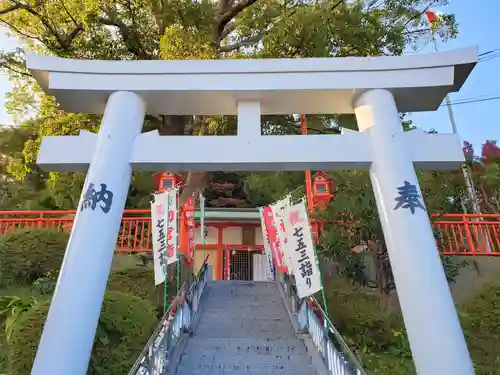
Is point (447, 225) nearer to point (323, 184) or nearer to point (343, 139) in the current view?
point (323, 184)

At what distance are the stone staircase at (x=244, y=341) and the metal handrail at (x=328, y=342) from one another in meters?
0.32

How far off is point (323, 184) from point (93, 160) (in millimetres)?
9110

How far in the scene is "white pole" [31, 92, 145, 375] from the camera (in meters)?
3.30

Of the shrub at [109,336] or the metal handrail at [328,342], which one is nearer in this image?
the metal handrail at [328,342]

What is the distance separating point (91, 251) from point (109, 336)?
222cm

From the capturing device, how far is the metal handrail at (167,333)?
4.54 metres

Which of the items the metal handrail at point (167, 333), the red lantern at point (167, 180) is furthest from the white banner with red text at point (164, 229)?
the red lantern at point (167, 180)

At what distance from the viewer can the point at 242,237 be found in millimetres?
17875

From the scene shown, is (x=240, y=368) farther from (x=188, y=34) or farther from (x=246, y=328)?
(x=188, y=34)

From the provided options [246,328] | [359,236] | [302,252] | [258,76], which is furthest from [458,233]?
[258,76]

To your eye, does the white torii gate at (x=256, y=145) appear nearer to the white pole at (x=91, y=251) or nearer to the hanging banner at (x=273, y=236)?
the white pole at (x=91, y=251)

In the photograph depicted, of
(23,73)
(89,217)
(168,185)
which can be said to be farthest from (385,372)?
(23,73)

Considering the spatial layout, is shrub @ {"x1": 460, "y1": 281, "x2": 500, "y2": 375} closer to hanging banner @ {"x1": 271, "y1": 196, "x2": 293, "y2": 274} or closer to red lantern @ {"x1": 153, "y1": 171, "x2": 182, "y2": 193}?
hanging banner @ {"x1": 271, "y1": 196, "x2": 293, "y2": 274}

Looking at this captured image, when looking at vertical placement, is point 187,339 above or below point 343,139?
below
